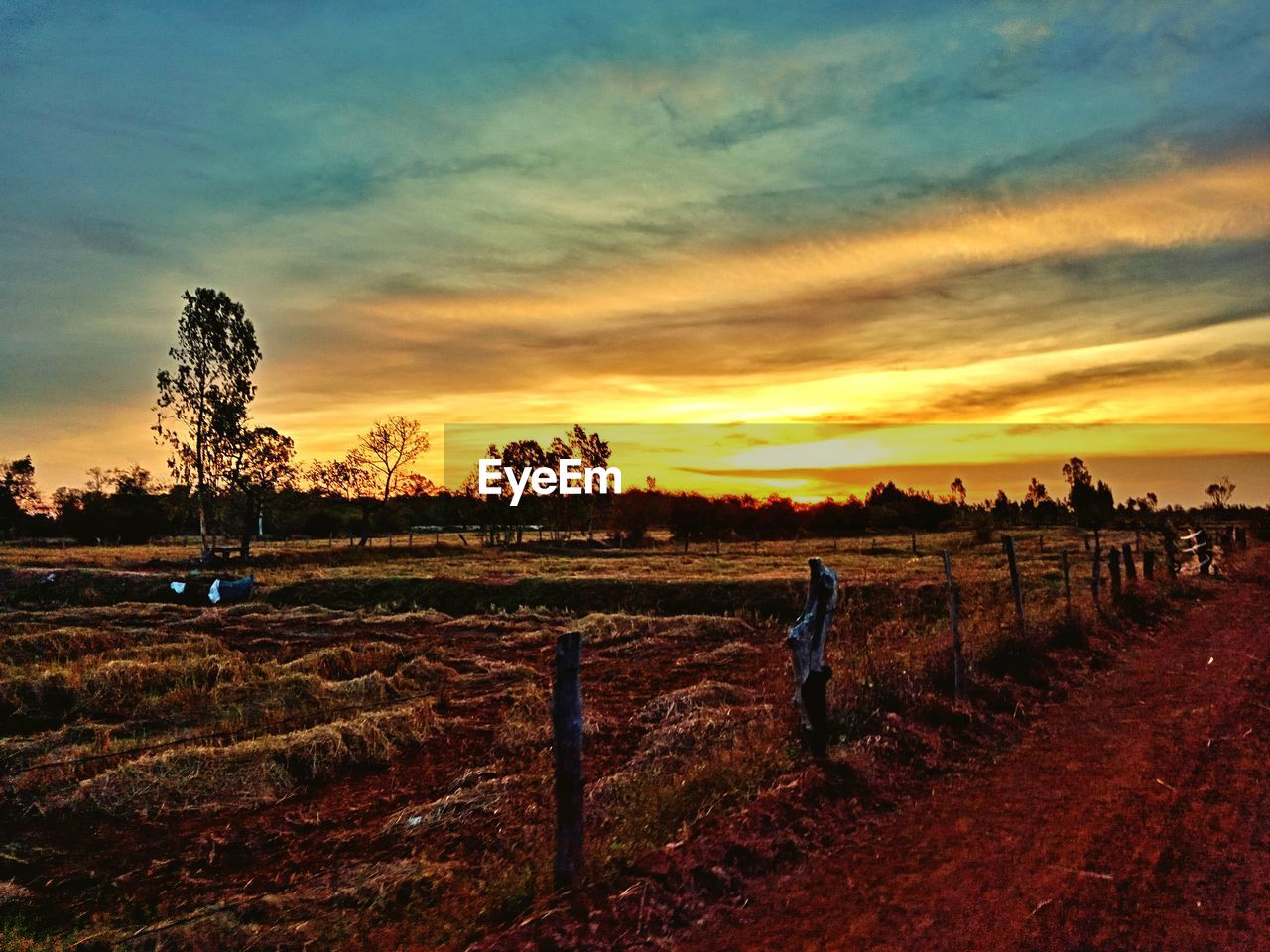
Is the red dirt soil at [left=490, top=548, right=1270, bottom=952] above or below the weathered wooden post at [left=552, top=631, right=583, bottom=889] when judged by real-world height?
below

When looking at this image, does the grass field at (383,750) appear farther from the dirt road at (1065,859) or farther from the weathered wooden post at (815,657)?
the dirt road at (1065,859)

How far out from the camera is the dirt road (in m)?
4.85

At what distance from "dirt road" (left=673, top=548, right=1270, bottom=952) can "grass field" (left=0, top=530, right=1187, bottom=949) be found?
117cm

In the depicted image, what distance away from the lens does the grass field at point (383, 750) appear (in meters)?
6.34

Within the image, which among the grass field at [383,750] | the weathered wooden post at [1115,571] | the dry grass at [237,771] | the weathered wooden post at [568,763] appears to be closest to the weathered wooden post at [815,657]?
the grass field at [383,750]

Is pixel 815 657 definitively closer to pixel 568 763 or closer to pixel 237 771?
pixel 568 763

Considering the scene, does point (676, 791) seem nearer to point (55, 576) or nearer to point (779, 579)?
point (779, 579)

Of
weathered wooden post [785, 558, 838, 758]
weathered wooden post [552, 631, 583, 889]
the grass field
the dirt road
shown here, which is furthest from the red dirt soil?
weathered wooden post [785, 558, 838, 758]

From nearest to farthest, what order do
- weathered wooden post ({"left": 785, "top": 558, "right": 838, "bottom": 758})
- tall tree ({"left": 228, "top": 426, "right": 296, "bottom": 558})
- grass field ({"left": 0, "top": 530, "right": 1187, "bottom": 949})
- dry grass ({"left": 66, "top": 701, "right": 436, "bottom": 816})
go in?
grass field ({"left": 0, "top": 530, "right": 1187, "bottom": 949})
weathered wooden post ({"left": 785, "top": 558, "right": 838, "bottom": 758})
dry grass ({"left": 66, "top": 701, "right": 436, "bottom": 816})
tall tree ({"left": 228, "top": 426, "right": 296, "bottom": 558})

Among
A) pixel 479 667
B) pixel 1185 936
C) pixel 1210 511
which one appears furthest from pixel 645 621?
pixel 1210 511

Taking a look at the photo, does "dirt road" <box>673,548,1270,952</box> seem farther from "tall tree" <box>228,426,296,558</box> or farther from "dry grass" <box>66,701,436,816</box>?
"tall tree" <box>228,426,296,558</box>

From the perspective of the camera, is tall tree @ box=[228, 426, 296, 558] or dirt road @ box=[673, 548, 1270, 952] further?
tall tree @ box=[228, 426, 296, 558]

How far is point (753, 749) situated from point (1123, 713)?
5205mm

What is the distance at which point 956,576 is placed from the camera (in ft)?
106
